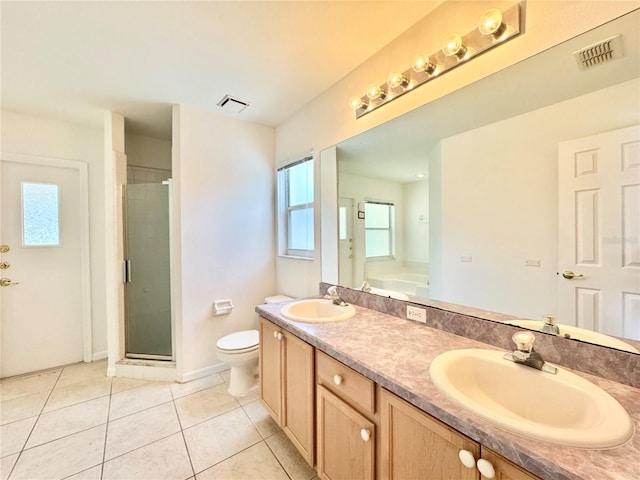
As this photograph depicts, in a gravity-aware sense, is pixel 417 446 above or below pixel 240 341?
above

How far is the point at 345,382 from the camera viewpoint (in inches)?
43.7

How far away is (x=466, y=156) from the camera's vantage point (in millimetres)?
1332

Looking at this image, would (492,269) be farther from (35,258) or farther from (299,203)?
(35,258)

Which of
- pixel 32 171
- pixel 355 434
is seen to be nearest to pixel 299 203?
pixel 355 434

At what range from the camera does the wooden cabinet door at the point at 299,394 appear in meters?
1.32

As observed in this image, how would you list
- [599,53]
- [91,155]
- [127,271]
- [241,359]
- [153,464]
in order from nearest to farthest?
[599,53] < [153,464] < [241,359] < [127,271] < [91,155]

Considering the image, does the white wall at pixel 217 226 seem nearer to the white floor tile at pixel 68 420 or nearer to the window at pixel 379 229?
the white floor tile at pixel 68 420

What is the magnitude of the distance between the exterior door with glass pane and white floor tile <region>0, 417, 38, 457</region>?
3.29ft

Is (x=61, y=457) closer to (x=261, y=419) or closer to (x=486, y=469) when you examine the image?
(x=261, y=419)

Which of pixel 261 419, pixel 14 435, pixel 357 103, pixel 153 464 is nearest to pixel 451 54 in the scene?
pixel 357 103

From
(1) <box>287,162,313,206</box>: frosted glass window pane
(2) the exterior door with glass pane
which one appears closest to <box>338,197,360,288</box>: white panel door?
(1) <box>287,162,313,206</box>: frosted glass window pane

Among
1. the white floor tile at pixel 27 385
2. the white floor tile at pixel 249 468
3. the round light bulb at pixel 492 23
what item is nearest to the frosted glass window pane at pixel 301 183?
the round light bulb at pixel 492 23

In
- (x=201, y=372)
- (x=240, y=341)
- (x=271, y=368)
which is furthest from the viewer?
(x=201, y=372)

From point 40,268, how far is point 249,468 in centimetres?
276
